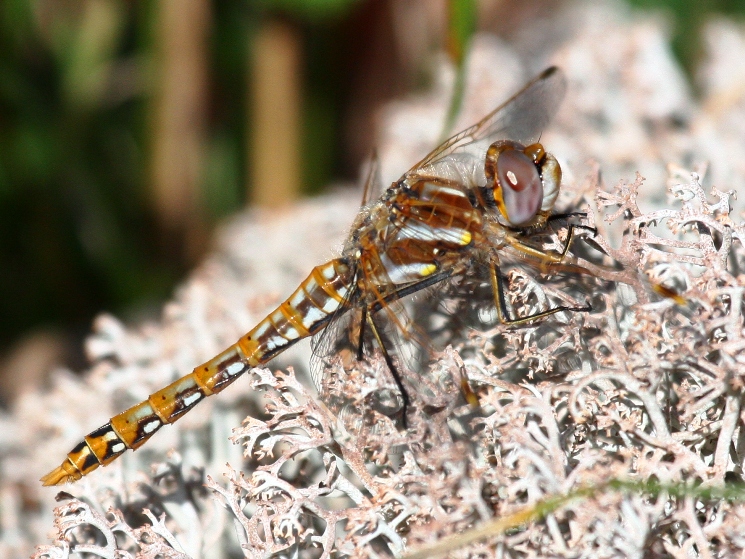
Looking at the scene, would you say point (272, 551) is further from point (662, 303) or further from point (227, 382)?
point (662, 303)

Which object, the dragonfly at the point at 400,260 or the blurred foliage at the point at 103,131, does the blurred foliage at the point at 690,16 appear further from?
the dragonfly at the point at 400,260

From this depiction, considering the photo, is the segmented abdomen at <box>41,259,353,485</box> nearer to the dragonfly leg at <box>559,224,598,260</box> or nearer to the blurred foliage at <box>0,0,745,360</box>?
the dragonfly leg at <box>559,224,598,260</box>

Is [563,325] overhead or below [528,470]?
overhead

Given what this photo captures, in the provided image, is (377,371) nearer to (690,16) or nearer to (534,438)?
(534,438)

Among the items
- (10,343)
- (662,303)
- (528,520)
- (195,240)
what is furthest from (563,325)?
(10,343)

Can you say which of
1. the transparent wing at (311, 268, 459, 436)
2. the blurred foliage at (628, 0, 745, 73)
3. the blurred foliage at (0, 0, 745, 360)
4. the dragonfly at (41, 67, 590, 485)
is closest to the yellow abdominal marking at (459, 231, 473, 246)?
the dragonfly at (41, 67, 590, 485)

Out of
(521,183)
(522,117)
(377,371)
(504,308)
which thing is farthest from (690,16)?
(377,371)
